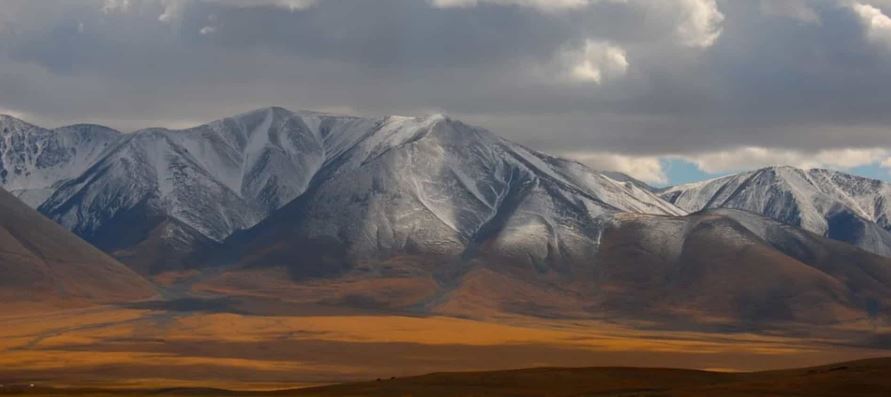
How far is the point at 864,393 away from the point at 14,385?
282 ft

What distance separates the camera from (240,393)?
474 ft

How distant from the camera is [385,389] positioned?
137875mm

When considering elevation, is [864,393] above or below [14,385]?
above

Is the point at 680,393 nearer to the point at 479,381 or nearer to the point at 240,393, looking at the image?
the point at 479,381

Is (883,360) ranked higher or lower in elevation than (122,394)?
higher

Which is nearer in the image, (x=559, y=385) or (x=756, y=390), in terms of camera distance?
(x=756, y=390)

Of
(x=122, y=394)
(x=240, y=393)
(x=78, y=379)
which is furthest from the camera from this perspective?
(x=78, y=379)

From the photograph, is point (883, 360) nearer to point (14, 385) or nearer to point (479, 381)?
point (479, 381)

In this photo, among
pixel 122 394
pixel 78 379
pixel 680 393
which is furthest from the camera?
pixel 78 379

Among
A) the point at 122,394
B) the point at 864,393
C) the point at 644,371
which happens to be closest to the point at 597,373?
the point at 644,371

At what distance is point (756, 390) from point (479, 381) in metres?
31.9

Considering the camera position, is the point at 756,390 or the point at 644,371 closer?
the point at 756,390

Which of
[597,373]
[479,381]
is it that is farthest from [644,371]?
[479,381]

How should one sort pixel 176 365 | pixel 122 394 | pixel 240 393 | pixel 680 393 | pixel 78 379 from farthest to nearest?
1. pixel 176 365
2. pixel 78 379
3. pixel 240 393
4. pixel 122 394
5. pixel 680 393
